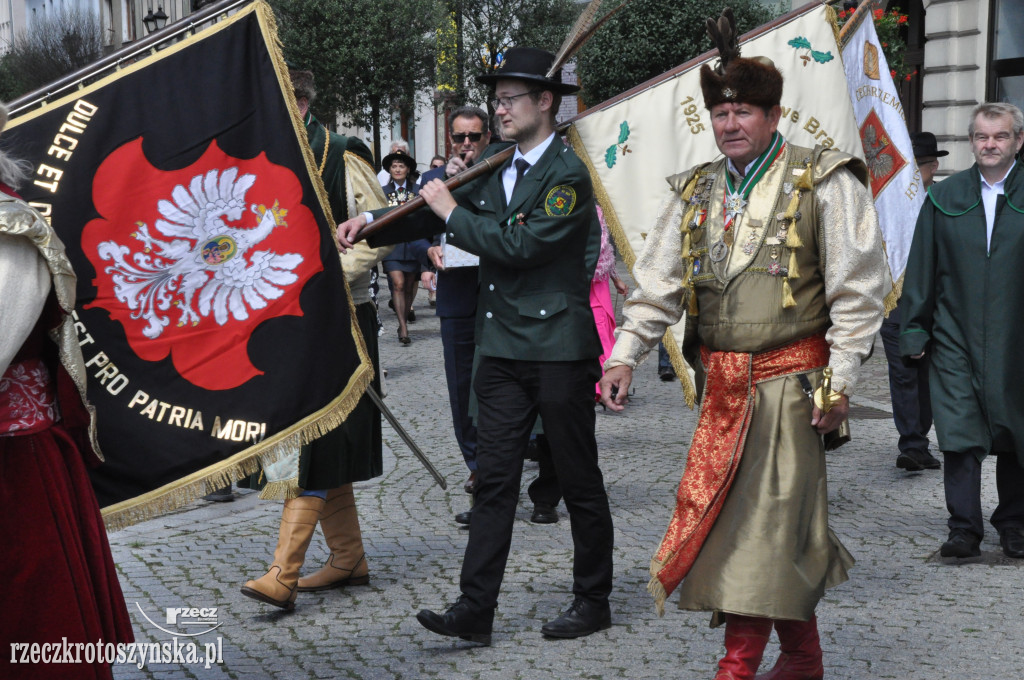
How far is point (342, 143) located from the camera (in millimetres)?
5262

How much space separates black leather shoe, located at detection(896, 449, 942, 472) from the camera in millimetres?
7582

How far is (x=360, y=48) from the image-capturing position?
2503 cm

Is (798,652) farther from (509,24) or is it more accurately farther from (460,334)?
(509,24)

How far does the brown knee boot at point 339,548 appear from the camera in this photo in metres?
5.32

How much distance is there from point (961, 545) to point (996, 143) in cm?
180

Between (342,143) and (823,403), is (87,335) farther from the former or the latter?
(823,403)

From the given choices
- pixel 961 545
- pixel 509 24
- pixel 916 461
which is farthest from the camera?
pixel 509 24

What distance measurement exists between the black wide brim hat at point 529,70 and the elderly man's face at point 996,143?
2122 mm

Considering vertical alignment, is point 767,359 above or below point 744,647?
above

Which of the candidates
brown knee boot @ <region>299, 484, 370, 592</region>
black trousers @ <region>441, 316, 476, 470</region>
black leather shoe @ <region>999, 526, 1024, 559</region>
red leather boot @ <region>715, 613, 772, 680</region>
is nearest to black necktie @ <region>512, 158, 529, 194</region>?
brown knee boot @ <region>299, 484, 370, 592</region>

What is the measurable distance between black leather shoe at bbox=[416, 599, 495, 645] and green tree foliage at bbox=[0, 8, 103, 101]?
34.9 meters

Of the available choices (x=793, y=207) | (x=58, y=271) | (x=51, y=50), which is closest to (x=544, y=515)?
(x=793, y=207)

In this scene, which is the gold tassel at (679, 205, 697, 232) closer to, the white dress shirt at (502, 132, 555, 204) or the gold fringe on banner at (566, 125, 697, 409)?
the white dress shirt at (502, 132, 555, 204)

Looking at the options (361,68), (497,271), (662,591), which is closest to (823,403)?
(662,591)
